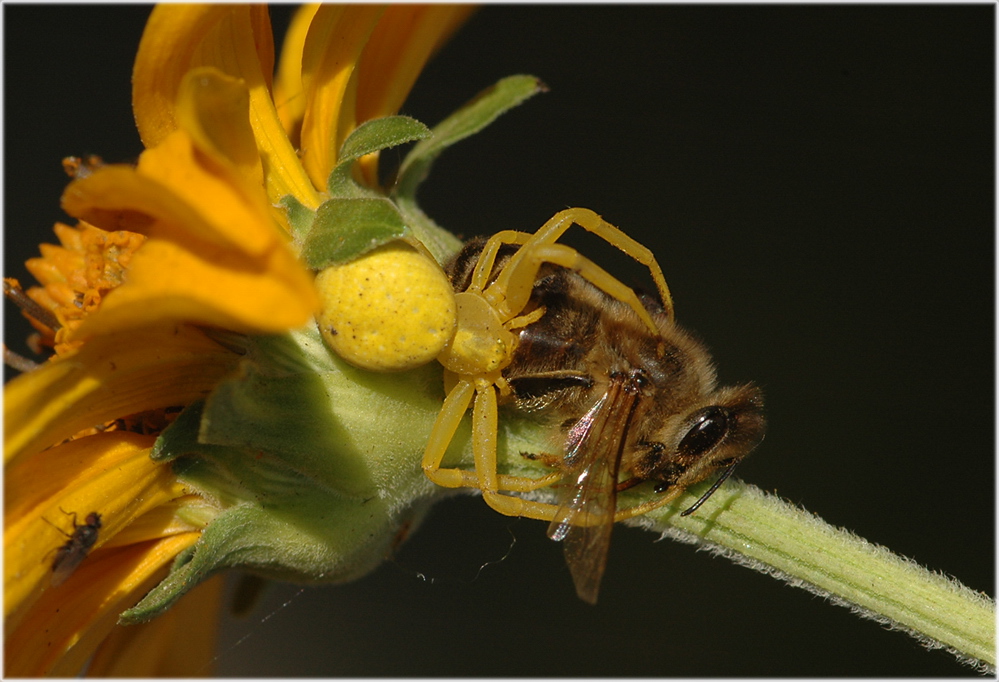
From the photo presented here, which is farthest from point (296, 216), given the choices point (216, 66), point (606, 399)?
point (606, 399)

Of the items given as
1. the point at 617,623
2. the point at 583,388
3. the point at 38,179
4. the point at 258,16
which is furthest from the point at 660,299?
the point at 38,179

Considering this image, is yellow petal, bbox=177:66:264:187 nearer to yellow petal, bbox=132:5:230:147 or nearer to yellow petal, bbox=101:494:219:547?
yellow petal, bbox=132:5:230:147

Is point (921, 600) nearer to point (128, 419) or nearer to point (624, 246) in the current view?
point (624, 246)

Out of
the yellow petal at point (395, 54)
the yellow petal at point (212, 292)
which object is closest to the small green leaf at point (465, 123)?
the yellow petal at point (395, 54)

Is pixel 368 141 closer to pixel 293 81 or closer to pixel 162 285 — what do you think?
pixel 293 81

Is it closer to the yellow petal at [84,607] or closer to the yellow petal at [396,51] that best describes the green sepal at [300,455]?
the yellow petal at [84,607]

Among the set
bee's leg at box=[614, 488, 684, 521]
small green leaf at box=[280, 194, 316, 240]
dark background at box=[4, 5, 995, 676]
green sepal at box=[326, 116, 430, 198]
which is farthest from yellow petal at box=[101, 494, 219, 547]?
dark background at box=[4, 5, 995, 676]
